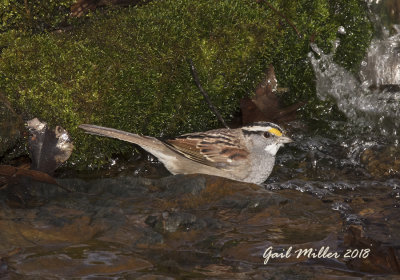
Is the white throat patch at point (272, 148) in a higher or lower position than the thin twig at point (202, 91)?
lower

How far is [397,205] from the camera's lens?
6199 millimetres

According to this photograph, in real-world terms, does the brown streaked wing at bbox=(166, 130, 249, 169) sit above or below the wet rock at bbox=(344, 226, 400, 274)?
above

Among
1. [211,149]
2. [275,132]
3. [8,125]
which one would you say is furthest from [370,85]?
[8,125]

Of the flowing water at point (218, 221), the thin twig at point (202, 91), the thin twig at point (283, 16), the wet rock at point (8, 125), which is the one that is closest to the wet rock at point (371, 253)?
the flowing water at point (218, 221)

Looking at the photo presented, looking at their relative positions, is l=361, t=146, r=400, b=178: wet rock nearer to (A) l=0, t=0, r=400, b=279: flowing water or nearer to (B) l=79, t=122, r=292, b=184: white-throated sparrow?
(A) l=0, t=0, r=400, b=279: flowing water

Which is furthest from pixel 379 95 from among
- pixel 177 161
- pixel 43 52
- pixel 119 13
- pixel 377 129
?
pixel 43 52

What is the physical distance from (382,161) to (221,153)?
1880 millimetres

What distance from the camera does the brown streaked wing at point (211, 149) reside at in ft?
22.2

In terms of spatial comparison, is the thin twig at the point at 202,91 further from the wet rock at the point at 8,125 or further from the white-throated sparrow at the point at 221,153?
the wet rock at the point at 8,125

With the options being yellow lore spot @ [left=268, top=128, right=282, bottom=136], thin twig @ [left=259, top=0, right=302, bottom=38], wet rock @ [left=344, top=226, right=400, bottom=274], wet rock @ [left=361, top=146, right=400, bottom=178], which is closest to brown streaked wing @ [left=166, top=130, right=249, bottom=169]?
yellow lore spot @ [left=268, top=128, right=282, bottom=136]

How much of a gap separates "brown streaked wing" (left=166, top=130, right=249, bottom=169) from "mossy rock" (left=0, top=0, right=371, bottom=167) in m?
0.41

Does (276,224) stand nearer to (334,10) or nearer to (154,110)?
(154,110)

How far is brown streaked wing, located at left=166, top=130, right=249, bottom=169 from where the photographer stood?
22.2ft

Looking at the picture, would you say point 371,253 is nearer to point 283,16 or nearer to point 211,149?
point 211,149
